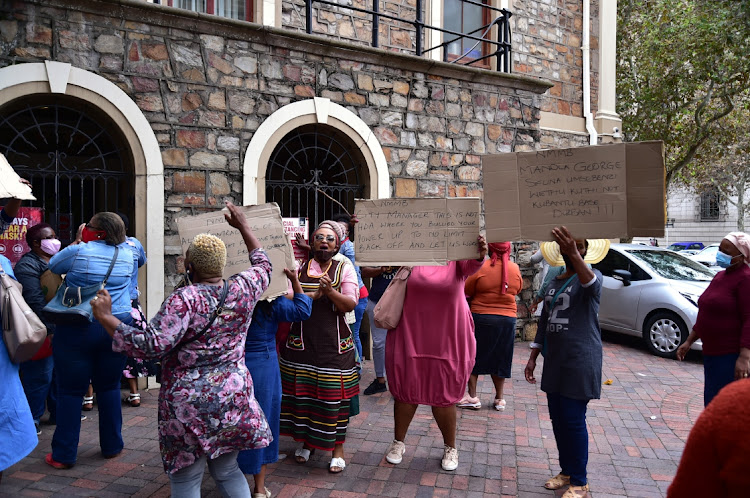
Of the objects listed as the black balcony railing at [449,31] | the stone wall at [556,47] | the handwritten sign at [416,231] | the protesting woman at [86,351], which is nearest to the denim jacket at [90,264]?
the protesting woman at [86,351]

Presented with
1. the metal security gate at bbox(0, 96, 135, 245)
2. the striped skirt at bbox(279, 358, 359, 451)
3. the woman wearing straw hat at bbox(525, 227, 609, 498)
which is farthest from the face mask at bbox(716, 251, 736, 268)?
the metal security gate at bbox(0, 96, 135, 245)

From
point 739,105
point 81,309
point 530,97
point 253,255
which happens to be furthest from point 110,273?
point 739,105

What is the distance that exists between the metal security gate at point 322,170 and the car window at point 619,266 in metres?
4.24

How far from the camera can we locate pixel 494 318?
6.00 meters

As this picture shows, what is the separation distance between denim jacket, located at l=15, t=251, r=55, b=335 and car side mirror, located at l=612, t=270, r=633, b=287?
26.8ft

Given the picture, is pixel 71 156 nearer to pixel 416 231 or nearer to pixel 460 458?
pixel 416 231

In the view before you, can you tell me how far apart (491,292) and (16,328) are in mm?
4213

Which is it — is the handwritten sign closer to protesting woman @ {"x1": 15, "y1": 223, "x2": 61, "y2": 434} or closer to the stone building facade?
protesting woman @ {"x1": 15, "y1": 223, "x2": 61, "y2": 434}

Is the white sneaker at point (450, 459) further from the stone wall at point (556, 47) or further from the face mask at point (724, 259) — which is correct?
the stone wall at point (556, 47)

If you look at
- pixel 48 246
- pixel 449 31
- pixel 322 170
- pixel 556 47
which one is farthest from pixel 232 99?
pixel 556 47

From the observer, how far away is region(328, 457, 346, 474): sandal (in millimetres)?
4348

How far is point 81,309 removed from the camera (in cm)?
429

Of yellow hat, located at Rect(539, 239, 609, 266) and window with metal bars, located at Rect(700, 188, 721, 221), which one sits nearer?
yellow hat, located at Rect(539, 239, 609, 266)

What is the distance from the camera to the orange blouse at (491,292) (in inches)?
236
